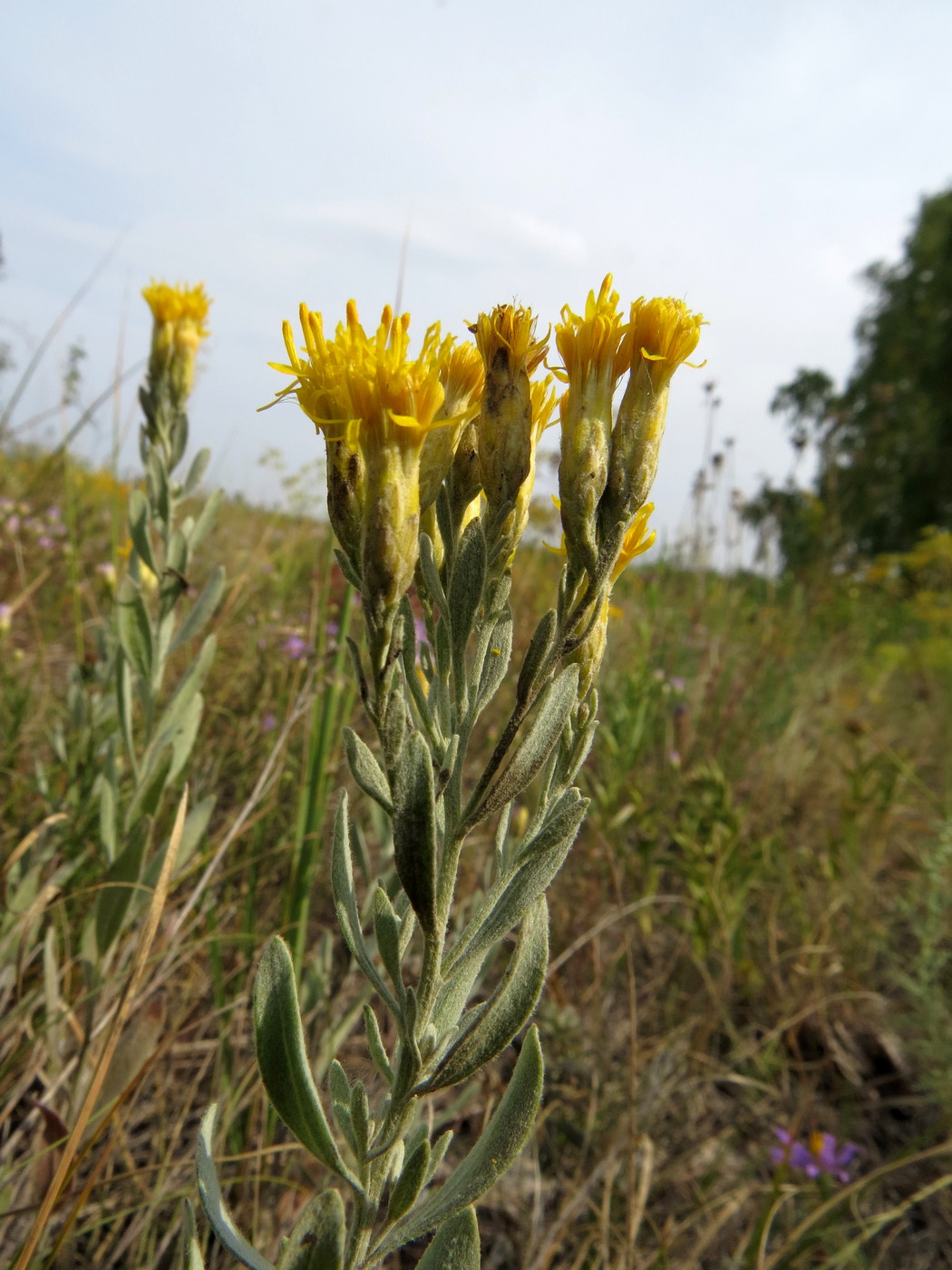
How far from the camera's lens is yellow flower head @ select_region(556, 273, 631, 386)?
84 centimetres

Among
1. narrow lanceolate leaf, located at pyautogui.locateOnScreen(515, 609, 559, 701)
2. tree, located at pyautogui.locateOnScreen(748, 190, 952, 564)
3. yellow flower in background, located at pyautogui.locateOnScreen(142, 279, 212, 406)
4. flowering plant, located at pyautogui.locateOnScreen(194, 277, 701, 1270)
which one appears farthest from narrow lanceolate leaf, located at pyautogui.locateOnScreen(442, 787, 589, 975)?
tree, located at pyautogui.locateOnScreen(748, 190, 952, 564)

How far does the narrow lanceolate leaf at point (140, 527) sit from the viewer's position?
1744 millimetres

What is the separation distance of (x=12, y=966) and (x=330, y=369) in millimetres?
1433

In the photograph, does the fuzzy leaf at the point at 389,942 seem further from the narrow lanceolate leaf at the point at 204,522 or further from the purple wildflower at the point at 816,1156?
the purple wildflower at the point at 816,1156

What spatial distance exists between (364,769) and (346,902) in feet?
0.46

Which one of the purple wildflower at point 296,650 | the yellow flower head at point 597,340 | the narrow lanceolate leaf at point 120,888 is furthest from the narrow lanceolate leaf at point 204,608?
the yellow flower head at point 597,340

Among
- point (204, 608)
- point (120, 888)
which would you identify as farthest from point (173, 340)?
point (120, 888)

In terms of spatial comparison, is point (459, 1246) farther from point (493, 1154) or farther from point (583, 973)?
point (583, 973)

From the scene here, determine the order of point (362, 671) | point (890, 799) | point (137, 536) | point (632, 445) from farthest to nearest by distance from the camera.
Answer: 1. point (890, 799)
2. point (137, 536)
3. point (632, 445)
4. point (362, 671)

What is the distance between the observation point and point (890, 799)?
3.01m

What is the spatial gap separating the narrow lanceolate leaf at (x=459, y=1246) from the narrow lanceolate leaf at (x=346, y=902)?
0.18m

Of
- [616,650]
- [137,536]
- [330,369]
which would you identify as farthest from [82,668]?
[616,650]

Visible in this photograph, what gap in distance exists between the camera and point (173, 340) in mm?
2027

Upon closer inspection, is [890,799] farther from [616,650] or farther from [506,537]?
[506,537]
